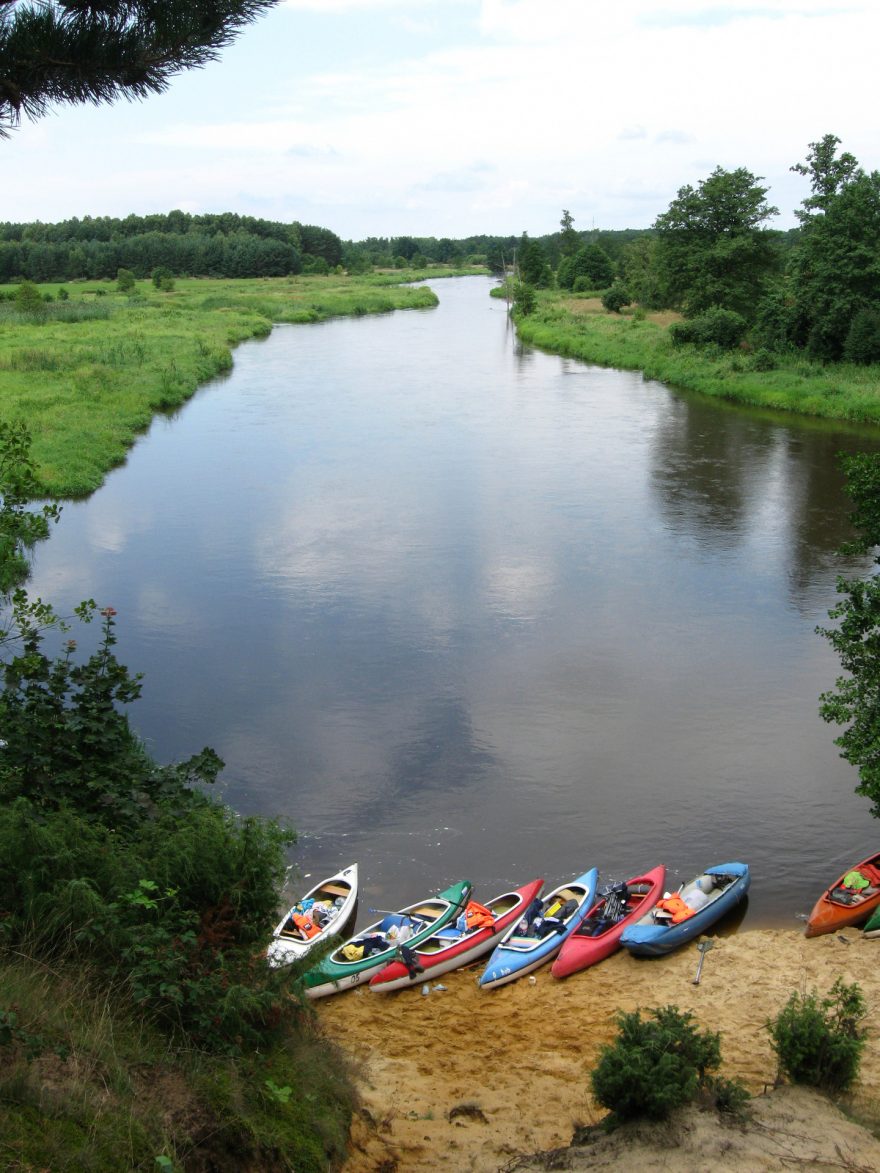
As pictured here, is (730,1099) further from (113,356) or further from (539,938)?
(113,356)

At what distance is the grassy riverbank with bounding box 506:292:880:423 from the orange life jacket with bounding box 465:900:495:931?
30800 millimetres

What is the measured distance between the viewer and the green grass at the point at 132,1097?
5445 millimetres

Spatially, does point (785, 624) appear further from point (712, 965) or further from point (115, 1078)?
point (115, 1078)

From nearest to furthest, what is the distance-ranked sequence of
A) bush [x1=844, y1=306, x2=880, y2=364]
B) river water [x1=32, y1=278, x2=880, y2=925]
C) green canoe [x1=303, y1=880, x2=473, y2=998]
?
green canoe [x1=303, y1=880, x2=473, y2=998] < river water [x1=32, y1=278, x2=880, y2=925] < bush [x1=844, y1=306, x2=880, y2=364]

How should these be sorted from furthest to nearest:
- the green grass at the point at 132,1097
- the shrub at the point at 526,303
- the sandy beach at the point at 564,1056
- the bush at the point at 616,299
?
the shrub at the point at 526,303 < the bush at the point at 616,299 < the sandy beach at the point at 564,1056 < the green grass at the point at 132,1097

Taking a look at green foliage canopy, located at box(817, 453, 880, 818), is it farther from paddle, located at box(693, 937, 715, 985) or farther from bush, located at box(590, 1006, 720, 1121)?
bush, located at box(590, 1006, 720, 1121)

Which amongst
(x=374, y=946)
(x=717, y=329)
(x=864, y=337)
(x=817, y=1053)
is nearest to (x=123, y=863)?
(x=374, y=946)

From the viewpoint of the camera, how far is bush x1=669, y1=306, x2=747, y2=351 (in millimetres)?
47906

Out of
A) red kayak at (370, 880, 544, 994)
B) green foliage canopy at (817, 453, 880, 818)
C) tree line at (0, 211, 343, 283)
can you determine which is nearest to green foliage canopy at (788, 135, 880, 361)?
green foliage canopy at (817, 453, 880, 818)

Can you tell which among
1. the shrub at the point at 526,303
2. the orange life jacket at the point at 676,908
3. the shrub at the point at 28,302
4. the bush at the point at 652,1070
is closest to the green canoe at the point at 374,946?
the orange life jacket at the point at 676,908

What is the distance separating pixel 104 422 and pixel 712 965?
1154 inches

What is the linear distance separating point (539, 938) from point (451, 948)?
3.33 ft

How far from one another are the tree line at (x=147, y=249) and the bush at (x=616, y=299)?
5912cm

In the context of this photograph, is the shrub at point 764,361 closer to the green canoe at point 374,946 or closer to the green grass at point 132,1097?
the green canoe at point 374,946
